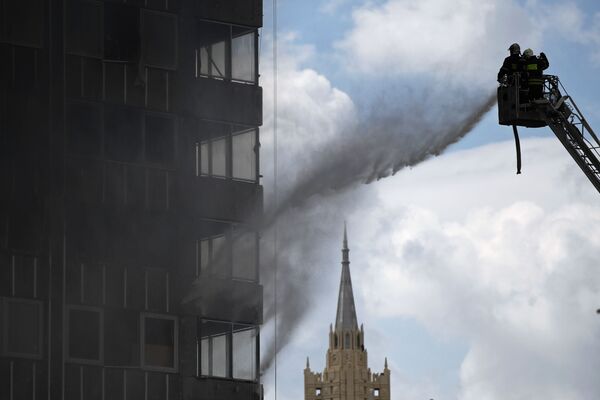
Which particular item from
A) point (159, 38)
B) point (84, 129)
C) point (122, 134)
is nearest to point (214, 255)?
point (122, 134)

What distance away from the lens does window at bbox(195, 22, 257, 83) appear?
68688mm

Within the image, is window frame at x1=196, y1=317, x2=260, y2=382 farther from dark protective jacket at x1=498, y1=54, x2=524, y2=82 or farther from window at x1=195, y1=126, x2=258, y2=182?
dark protective jacket at x1=498, y1=54, x2=524, y2=82

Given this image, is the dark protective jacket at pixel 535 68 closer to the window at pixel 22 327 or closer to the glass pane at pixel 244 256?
the glass pane at pixel 244 256

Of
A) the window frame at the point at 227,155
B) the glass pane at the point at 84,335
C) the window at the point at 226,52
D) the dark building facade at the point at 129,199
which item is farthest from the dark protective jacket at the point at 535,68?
the glass pane at the point at 84,335

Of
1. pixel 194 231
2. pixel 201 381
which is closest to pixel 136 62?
pixel 194 231

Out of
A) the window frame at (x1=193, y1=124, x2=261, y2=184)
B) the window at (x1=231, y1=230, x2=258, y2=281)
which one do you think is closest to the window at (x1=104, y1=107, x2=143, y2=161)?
the window frame at (x1=193, y1=124, x2=261, y2=184)

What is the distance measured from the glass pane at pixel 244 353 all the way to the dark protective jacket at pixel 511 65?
1273 cm

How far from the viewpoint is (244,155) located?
69.2 meters

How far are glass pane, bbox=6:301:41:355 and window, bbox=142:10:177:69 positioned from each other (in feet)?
32.5

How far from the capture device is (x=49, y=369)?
62.2m

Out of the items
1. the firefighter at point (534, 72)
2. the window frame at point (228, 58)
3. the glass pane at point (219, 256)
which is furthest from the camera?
the window frame at point (228, 58)

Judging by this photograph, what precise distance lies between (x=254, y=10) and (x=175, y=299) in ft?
37.2

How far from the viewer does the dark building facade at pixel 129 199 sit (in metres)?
62.9

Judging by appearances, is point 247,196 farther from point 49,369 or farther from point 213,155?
point 49,369
